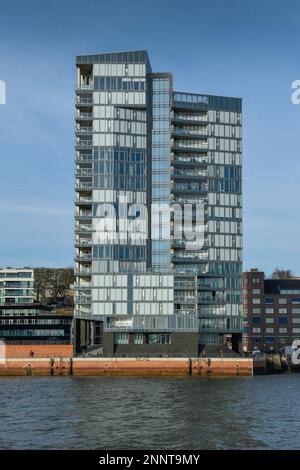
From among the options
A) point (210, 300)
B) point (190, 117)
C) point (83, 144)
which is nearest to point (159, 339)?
point (210, 300)

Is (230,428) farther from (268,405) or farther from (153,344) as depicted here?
(153,344)

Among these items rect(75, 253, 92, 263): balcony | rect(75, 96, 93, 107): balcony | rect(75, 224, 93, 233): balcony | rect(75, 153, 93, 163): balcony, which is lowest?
rect(75, 253, 92, 263): balcony

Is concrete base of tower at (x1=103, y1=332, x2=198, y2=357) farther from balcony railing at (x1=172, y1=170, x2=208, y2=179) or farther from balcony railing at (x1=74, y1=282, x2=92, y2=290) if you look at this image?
balcony railing at (x1=172, y1=170, x2=208, y2=179)

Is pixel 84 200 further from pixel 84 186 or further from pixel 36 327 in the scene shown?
pixel 36 327

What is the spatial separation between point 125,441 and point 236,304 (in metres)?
93.1

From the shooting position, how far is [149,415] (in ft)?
229

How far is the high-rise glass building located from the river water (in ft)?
106

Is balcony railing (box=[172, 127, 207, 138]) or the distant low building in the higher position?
balcony railing (box=[172, 127, 207, 138])

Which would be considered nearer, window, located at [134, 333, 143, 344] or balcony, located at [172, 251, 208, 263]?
window, located at [134, 333, 143, 344]

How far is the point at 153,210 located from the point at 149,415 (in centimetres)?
7862

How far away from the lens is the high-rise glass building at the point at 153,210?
457 ft

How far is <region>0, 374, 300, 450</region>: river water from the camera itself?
183 ft

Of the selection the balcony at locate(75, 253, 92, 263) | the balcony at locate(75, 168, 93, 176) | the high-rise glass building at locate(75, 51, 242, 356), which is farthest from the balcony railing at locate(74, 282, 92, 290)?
the balcony at locate(75, 168, 93, 176)
